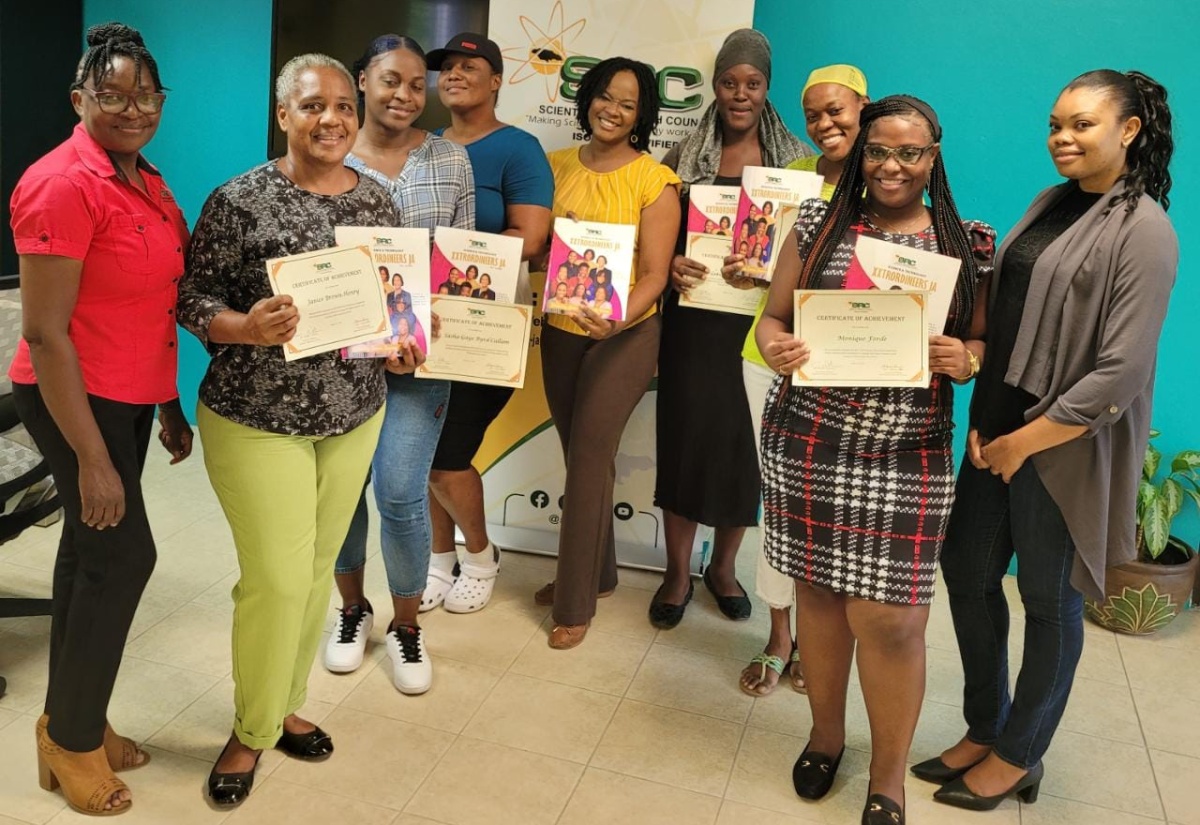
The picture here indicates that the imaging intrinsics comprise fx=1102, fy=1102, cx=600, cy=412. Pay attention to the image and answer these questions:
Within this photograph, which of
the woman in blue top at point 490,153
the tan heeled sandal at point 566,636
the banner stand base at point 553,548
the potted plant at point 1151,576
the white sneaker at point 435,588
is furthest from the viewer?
the banner stand base at point 553,548

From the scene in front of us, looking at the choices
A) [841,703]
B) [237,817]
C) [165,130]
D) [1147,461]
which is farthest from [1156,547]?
[165,130]

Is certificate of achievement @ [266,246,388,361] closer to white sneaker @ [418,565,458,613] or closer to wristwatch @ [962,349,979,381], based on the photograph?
wristwatch @ [962,349,979,381]

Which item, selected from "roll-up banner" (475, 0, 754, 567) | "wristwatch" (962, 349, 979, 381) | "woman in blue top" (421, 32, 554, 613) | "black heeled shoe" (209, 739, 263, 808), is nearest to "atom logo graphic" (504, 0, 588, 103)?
"roll-up banner" (475, 0, 754, 567)

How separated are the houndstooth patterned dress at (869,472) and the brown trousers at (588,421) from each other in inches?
32.4

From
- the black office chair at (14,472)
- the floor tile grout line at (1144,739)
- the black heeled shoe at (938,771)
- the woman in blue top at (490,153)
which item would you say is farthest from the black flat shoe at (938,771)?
the black office chair at (14,472)

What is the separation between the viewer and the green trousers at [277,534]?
2.25 m

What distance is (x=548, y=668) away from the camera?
3.14m

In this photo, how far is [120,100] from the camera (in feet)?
6.68

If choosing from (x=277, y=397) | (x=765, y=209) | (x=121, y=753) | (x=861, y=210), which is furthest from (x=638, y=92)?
(x=121, y=753)

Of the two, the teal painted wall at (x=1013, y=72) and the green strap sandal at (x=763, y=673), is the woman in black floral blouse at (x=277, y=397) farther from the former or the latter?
the teal painted wall at (x=1013, y=72)

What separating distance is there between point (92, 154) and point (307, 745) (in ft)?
4.62

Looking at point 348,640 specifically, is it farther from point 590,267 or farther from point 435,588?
point 590,267

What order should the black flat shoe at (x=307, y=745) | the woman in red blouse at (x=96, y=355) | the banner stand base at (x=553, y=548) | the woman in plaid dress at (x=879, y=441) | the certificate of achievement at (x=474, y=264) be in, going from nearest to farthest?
→ 1. the woman in red blouse at (x=96, y=355)
2. the woman in plaid dress at (x=879, y=441)
3. the black flat shoe at (x=307, y=745)
4. the certificate of achievement at (x=474, y=264)
5. the banner stand base at (x=553, y=548)

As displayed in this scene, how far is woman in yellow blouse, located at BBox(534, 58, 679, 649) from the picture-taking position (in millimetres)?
3023
